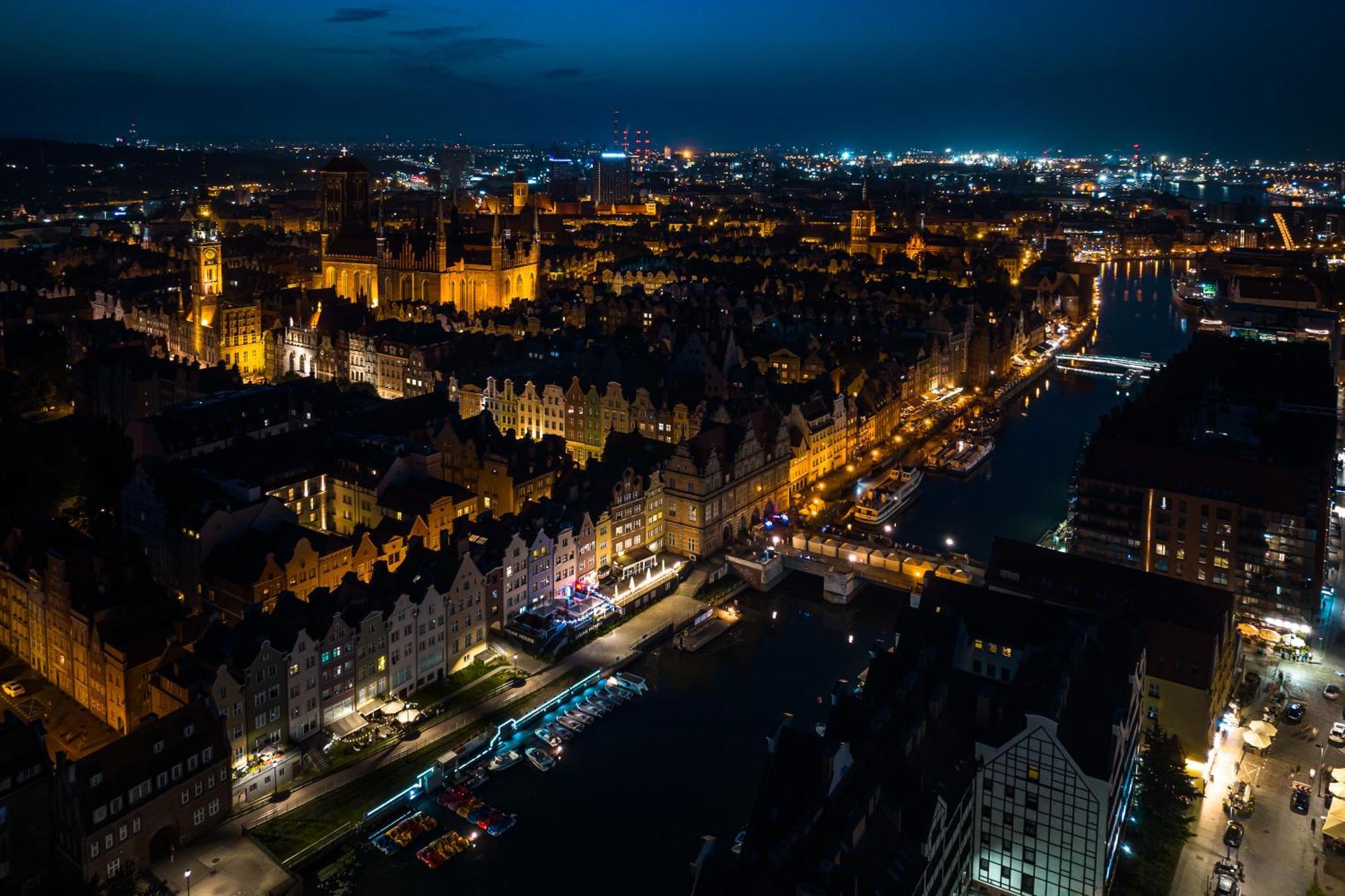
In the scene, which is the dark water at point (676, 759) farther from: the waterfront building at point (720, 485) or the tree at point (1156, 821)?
the tree at point (1156, 821)

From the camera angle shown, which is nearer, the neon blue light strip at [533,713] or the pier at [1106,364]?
the neon blue light strip at [533,713]

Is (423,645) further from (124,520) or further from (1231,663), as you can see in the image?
(1231,663)

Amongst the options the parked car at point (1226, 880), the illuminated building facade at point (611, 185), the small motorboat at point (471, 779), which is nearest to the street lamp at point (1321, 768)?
the parked car at point (1226, 880)

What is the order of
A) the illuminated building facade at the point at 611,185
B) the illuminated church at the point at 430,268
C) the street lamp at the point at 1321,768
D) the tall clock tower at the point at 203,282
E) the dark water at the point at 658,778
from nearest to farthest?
the dark water at the point at 658,778 → the street lamp at the point at 1321,768 → the tall clock tower at the point at 203,282 → the illuminated church at the point at 430,268 → the illuminated building facade at the point at 611,185

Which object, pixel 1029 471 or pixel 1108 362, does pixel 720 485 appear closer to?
pixel 1029 471

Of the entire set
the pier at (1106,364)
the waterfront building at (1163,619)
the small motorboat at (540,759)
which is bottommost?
the small motorboat at (540,759)

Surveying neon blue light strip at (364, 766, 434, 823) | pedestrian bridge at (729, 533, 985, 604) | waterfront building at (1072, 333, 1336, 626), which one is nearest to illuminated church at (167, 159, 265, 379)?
pedestrian bridge at (729, 533, 985, 604)

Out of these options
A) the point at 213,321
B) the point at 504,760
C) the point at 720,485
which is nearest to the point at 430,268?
the point at 213,321

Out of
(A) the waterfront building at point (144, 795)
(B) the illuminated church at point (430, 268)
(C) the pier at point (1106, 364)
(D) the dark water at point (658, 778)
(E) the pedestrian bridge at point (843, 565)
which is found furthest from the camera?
(B) the illuminated church at point (430, 268)

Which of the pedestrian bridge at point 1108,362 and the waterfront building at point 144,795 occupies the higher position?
the pedestrian bridge at point 1108,362
